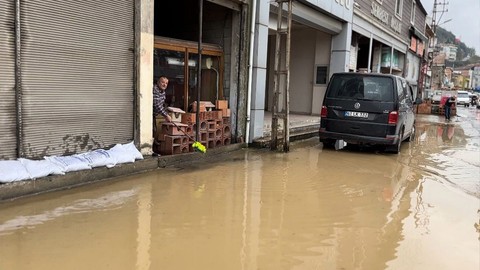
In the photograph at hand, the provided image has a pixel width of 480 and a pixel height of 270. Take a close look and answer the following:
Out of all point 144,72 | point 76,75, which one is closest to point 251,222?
point 76,75

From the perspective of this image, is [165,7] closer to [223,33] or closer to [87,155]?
[223,33]

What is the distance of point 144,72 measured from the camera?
7.41 meters

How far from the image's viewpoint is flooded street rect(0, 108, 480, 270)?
3.87 metres

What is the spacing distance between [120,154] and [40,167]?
1.40m

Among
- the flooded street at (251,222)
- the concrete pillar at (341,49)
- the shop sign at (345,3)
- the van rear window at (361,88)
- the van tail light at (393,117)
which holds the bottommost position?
the flooded street at (251,222)

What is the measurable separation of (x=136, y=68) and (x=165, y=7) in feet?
13.4

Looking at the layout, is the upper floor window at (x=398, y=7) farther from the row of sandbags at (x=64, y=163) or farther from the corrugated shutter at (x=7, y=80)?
the corrugated shutter at (x=7, y=80)

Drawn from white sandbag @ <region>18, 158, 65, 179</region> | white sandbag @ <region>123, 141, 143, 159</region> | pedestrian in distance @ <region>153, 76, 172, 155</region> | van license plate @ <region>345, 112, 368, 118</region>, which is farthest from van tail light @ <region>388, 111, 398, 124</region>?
white sandbag @ <region>18, 158, 65, 179</region>

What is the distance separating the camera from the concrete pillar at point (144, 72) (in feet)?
23.7

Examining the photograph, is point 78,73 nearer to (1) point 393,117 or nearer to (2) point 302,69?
(1) point 393,117

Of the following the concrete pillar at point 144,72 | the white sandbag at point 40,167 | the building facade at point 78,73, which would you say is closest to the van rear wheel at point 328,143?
the building facade at point 78,73

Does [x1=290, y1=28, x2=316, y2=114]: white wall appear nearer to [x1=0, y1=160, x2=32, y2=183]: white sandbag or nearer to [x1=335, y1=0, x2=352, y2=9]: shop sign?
[x1=335, y1=0, x2=352, y2=9]: shop sign

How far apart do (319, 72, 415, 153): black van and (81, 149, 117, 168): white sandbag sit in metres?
5.25

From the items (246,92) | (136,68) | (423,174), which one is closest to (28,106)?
(136,68)
